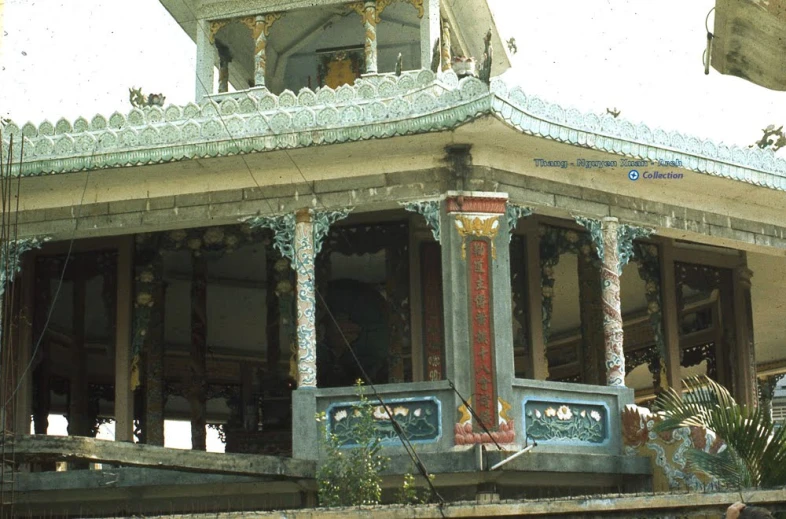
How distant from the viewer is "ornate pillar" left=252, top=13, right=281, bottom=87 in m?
20.1

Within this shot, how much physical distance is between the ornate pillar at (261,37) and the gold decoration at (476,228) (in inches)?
195

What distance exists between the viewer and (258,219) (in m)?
17.4

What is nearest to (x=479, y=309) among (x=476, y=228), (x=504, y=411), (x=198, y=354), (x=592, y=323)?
(x=476, y=228)

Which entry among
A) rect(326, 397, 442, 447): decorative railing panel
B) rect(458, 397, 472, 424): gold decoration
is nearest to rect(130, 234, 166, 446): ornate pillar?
rect(326, 397, 442, 447): decorative railing panel

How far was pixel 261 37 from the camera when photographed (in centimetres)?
2022

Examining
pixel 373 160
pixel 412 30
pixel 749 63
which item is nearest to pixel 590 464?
pixel 373 160

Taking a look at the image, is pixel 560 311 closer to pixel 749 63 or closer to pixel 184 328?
pixel 184 328

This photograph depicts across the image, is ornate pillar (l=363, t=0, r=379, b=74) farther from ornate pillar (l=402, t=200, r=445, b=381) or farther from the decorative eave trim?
the decorative eave trim

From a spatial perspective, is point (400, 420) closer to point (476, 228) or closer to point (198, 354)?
point (476, 228)

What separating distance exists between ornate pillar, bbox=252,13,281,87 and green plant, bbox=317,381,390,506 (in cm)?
607

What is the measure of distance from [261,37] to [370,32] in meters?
1.66

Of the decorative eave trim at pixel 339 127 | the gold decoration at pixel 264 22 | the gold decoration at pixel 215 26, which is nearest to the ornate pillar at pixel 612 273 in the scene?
the decorative eave trim at pixel 339 127

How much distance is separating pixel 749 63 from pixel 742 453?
3813 millimetres

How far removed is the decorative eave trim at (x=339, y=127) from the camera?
15.8 metres
